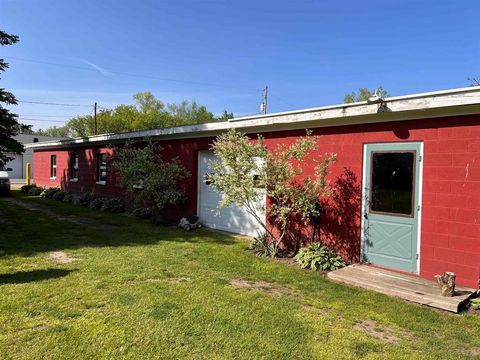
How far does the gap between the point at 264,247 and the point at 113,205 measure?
792cm

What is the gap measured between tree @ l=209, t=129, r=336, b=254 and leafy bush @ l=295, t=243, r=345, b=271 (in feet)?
1.94

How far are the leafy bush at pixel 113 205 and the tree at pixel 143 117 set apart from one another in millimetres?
30158

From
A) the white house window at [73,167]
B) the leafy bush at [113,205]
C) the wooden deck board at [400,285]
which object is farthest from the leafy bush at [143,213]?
the white house window at [73,167]

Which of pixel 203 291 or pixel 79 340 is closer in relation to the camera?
pixel 79 340

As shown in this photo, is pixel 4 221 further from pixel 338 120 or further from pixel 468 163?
pixel 468 163

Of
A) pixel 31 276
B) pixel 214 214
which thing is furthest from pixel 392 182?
pixel 31 276

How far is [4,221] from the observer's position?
1041cm

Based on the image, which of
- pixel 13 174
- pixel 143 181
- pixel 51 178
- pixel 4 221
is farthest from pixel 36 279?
pixel 13 174

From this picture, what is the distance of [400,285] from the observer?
17.4 ft

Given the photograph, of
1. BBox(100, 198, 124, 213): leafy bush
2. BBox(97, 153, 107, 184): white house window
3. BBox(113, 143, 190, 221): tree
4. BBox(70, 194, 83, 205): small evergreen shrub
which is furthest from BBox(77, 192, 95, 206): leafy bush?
BBox(113, 143, 190, 221): tree

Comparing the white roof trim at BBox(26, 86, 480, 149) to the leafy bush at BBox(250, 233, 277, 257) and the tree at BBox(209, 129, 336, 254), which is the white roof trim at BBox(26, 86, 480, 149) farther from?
the leafy bush at BBox(250, 233, 277, 257)

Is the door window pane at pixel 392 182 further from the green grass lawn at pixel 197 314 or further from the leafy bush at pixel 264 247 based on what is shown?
the leafy bush at pixel 264 247

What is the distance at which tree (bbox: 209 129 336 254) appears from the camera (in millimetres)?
6637

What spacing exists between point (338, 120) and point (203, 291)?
3.94 m
